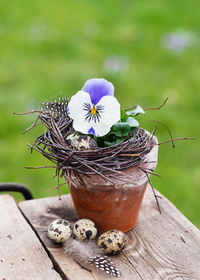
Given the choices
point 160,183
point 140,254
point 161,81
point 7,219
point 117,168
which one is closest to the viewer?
point 117,168

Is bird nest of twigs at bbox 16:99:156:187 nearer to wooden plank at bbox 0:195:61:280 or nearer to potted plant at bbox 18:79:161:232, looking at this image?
potted plant at bbox 18:79:161:232

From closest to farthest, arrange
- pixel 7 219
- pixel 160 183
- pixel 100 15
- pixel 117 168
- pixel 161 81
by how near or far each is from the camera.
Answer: pixel 117 168, pixel 7 219, pixel 160 183, pixel 161 81, pixel 100 15

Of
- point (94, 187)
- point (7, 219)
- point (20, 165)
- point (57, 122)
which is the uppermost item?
point (57, 122)

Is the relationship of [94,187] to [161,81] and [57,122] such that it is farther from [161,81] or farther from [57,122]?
[161,81]

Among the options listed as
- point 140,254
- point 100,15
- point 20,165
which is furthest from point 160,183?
point 100,15

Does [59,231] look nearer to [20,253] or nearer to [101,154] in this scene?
[20,253]

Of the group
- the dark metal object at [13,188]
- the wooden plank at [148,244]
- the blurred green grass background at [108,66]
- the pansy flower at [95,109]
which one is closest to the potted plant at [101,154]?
the pansy flower at [95,109]

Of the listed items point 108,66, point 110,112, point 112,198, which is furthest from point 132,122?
point 108,66

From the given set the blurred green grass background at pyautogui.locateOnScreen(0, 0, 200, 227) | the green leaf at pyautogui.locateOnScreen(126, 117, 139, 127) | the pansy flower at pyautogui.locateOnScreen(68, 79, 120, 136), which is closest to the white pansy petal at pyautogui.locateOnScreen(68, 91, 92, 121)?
the pansy flower at pyautogui.locateOnScreen(68, 79, 120, 136)
